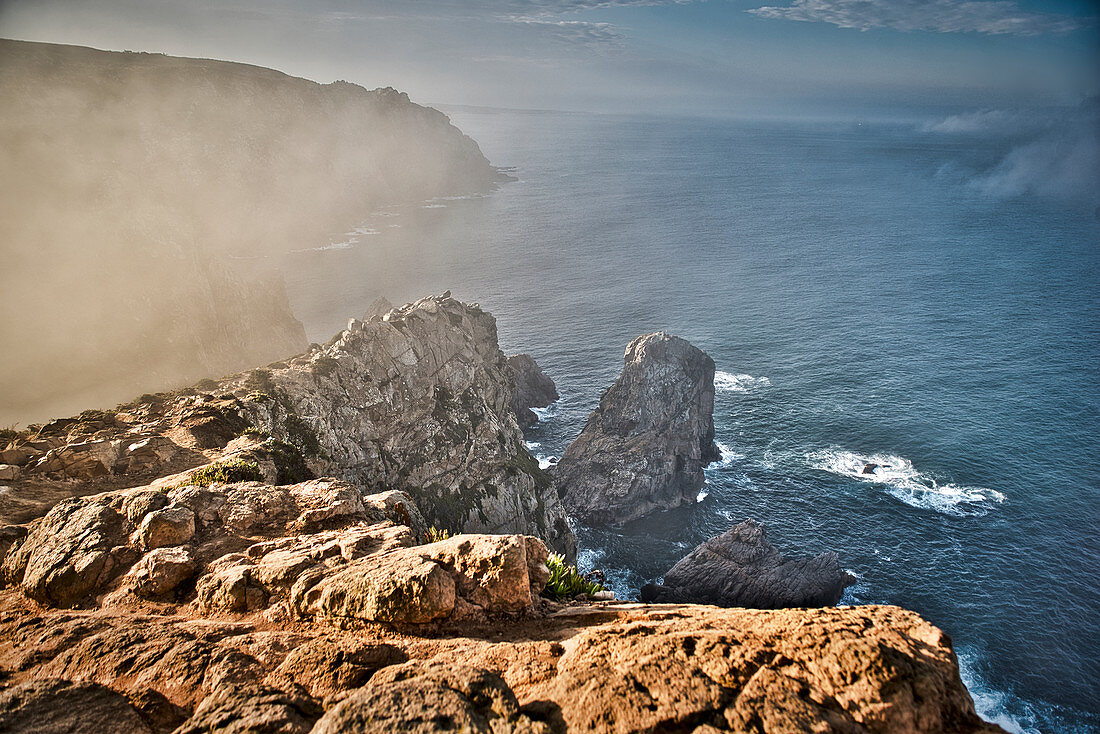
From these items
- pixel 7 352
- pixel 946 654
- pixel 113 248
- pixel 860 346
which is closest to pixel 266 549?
pixel 946 654

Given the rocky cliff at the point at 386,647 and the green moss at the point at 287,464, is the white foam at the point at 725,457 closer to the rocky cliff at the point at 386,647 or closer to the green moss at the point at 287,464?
the green moss at the point at 287,464

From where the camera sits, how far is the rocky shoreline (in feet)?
25.2

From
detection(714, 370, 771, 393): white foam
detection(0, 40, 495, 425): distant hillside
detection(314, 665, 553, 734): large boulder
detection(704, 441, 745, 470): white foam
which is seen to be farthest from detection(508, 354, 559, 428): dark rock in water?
detection(314, 665, 553, 734): large boulder

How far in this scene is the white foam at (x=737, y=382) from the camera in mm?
91375

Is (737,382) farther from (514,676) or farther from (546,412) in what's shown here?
(514,676)

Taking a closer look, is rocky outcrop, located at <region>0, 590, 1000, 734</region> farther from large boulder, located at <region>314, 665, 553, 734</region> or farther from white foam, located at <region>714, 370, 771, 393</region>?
white foam, located at <region>714, 370, 771, 393</region>

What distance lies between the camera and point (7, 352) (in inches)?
2539

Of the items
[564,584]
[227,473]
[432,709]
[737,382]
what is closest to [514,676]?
[432,709]

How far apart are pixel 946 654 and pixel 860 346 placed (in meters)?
106

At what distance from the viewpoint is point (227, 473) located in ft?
61.7

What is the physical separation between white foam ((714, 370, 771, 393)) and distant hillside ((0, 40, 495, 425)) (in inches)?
2755

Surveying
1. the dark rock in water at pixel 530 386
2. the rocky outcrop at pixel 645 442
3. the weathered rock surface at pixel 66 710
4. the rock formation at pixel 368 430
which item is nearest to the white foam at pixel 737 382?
the rocky outcrop at pixel 645 442

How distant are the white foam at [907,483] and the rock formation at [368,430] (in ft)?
123

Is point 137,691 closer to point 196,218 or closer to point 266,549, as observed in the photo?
point 266,549
